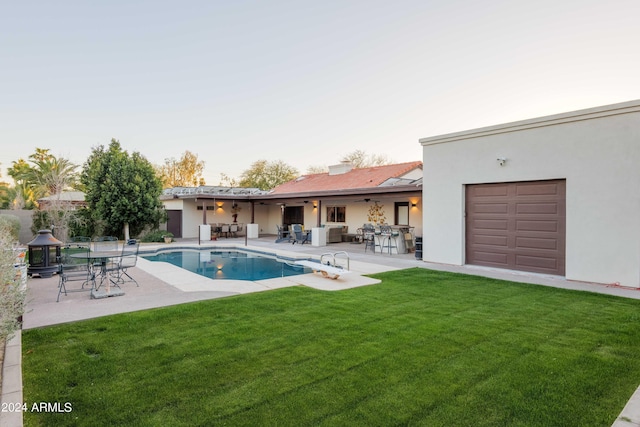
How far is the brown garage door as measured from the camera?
8.51 m

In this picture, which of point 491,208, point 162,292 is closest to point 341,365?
point 162,292

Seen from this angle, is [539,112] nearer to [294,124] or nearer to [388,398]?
[294,124]

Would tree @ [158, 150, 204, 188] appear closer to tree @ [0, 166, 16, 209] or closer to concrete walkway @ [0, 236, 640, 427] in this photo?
tree @ [0, 166, 16, 209]

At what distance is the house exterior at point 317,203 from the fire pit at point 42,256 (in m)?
10.3

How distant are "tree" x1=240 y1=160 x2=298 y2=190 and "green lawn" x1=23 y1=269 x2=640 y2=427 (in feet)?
122

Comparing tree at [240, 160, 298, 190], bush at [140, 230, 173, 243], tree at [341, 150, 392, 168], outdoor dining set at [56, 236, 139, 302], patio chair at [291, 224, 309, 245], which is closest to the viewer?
outdoor dining set at [56, 236, 139, 302]

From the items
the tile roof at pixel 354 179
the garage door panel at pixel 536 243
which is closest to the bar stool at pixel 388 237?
the tile roof at pixel 354 179

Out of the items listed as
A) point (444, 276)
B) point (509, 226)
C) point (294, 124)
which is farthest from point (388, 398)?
point (294, 124)

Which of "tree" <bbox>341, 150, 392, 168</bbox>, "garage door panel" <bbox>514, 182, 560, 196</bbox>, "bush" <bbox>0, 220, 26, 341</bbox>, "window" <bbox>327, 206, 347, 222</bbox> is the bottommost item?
"bush" <bbox>0, 220, 26, 341</bbox>

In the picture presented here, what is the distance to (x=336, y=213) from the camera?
2091 cm

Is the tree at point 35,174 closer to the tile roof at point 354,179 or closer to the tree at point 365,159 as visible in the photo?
the tile roof at point 354,179

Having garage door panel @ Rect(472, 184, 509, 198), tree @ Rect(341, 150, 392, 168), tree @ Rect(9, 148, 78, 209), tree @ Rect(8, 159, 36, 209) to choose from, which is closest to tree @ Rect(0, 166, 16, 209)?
tree @ Rect(8, 159, 36, 209)

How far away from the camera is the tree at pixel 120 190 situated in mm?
17797

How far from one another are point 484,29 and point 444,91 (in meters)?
3.35
